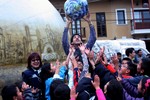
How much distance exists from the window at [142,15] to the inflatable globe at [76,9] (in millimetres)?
33704

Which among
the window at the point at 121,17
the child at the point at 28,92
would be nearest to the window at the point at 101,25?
the window at the point at 121,17

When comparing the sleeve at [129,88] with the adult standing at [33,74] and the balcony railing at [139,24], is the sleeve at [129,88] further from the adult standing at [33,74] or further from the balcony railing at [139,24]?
the balcony railing at [139,24]

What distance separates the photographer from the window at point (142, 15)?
133 feet

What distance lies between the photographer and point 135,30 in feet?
127

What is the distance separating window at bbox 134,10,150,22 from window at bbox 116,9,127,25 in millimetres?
1323

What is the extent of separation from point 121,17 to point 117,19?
35.8 inches

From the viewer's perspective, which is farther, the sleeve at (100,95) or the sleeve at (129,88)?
the sleeve at (129,88)

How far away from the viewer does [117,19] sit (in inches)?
1553

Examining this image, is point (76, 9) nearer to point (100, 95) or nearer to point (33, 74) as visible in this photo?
point (33, 74)

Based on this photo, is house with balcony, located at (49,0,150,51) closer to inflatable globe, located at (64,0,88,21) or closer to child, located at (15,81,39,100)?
inflatable globe, located at (64,0,88,21)

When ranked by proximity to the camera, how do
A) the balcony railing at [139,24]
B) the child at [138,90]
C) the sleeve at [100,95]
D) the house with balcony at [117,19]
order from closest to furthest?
the sleeve at [100,95] < the child at [138,90] < the house with balcony at [117,19] < the balcony railing at [139,24]

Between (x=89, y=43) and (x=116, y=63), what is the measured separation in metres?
0.57

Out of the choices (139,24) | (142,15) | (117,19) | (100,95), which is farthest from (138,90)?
(142,15)

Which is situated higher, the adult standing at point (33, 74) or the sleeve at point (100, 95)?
the adult standing at point (33, 74)
